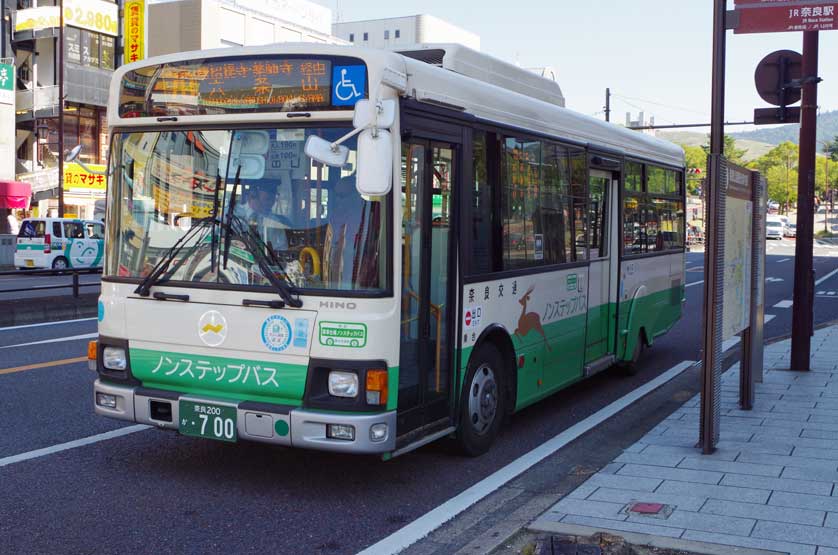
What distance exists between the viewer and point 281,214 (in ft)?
19.5

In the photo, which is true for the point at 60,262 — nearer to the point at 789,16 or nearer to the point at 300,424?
the point at 789,16

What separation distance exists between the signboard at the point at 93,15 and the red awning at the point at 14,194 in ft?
29.6

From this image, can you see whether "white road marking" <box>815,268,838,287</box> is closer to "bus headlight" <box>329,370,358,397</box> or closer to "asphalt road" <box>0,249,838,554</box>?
"asphalt road" <box>0,249,838,554</box>

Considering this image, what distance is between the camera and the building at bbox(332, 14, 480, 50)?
9971 cm

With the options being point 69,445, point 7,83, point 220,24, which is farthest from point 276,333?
point 220,24

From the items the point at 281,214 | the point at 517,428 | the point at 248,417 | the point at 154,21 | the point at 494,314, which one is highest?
the point at 154,21

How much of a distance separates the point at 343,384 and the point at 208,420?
3.00 feet

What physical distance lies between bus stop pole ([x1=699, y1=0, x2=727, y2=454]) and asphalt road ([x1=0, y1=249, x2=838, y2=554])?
148 cm

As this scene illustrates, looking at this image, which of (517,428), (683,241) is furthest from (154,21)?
(517,428)

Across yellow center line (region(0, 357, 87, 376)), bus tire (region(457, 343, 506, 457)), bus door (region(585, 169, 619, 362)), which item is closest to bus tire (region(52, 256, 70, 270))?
yellow center line (region(0, 357, 87, 376))

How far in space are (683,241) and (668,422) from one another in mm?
5402

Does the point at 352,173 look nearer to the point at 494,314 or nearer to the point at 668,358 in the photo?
the point at 494,314

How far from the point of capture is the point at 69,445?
23.8 feet

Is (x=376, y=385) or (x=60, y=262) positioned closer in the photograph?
(x=376, y=385)
